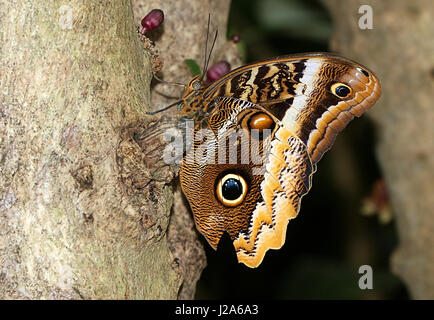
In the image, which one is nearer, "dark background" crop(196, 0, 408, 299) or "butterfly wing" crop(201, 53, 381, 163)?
"butterfly wing" crop(201, 53, 381, 163)

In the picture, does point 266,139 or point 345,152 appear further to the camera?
point 345,152

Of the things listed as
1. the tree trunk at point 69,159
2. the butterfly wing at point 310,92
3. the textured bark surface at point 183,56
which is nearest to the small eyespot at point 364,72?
the butterfly wing at point 310,92

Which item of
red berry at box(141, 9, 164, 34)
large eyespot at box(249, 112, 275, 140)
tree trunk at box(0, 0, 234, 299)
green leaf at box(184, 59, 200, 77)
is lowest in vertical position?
tree trunk at box(0, 0, 234, 299)

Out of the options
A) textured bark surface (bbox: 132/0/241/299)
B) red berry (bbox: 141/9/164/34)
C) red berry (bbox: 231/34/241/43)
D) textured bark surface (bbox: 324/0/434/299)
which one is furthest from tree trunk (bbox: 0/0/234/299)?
textured bark surface (bbox: 324/0/434/299)

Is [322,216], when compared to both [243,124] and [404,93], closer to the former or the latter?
[404,93]

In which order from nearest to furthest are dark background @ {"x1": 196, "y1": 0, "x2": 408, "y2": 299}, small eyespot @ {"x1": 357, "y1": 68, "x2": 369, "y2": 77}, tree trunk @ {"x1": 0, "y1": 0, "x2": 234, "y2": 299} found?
1. tree trunk @ {"x1": 0, "y1": 0, "x2": 234, "y2": 299}
2. small eyespot @ {"x1": 357, "y1": 68, "x2": 369, "y2": 77}
3. dark background @ {"x1": 196, "y1": 0, "x2": 408, "y2": 299}

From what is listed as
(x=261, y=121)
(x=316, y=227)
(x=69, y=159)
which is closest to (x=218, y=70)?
(x=261, y=121)

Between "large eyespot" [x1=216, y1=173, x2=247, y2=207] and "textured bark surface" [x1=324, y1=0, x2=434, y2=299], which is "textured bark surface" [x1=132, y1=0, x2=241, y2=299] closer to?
"large eyespot" [x1=216, y1=173, x2=247, y2=207]
